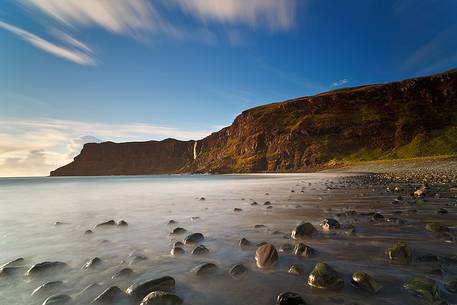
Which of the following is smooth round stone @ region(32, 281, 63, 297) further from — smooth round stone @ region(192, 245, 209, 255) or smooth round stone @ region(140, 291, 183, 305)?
smooth round stone @ region(192, 245, 209, 255)

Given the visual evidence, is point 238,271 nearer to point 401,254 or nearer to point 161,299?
point 161,299

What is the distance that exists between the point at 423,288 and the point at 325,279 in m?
1.18

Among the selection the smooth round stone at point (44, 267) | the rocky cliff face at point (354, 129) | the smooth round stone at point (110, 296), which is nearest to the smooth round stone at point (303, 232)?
the smooth round stone at point (110, 296)

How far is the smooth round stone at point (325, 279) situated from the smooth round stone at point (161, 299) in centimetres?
189

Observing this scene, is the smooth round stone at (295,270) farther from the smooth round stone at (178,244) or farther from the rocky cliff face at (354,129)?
the rocky cliff face at (354,129)

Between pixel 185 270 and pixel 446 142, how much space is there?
116m

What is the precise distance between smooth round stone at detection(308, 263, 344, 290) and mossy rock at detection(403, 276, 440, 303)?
2.78 ft

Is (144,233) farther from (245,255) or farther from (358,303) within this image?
(358,303)

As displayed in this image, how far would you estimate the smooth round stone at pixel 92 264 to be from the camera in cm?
485

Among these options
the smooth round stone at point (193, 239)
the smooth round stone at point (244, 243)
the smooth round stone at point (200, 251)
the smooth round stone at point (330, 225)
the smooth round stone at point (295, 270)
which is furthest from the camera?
the smooth round stone at point (330, 225)

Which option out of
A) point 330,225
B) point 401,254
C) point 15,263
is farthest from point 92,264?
point 330,225

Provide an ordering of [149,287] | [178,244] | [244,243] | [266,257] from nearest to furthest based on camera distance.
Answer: [149,287] → [266,257] → [244,243] → [178,244]

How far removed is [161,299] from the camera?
3273 mm

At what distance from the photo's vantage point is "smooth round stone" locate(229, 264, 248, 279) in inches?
167
